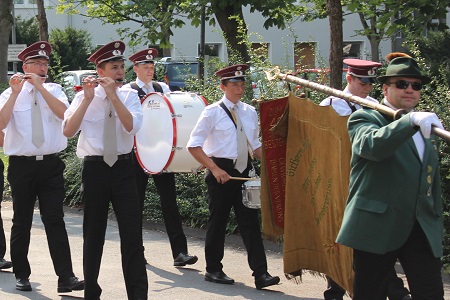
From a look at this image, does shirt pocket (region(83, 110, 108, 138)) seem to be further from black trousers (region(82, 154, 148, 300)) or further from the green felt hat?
the green felt hat

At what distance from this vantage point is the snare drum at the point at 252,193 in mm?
8445

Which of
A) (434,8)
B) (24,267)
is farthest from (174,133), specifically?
(434,8)

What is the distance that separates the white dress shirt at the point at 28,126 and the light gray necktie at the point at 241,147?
5.07 feet

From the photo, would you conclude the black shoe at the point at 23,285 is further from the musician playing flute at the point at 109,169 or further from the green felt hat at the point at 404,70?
the green felt hat at the point at 404,70

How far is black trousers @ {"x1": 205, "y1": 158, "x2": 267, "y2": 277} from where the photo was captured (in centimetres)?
873

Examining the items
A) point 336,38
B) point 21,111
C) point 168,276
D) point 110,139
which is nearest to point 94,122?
point 110,139

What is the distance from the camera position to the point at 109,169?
291 inches

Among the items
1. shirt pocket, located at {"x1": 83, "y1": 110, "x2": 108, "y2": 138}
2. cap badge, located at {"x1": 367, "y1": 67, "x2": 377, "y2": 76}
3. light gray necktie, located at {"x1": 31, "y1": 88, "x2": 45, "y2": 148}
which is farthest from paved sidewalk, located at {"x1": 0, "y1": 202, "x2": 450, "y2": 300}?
cap badge, located at {"x1": 367, "y1": 67, "x2": 377, "y2": 76}

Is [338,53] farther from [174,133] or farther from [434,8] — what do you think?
[174,133]

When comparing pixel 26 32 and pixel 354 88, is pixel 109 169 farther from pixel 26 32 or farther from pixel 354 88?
pixel 26 32

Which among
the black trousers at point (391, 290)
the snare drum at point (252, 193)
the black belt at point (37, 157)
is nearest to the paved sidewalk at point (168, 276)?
the black trousers at point (391, 290)

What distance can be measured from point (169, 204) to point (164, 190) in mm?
155

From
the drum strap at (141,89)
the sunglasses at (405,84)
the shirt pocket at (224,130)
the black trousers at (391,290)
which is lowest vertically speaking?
the black trousers at (391,290)

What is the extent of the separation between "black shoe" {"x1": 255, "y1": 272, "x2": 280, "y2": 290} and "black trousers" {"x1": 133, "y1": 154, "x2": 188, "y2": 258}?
1430 mm
